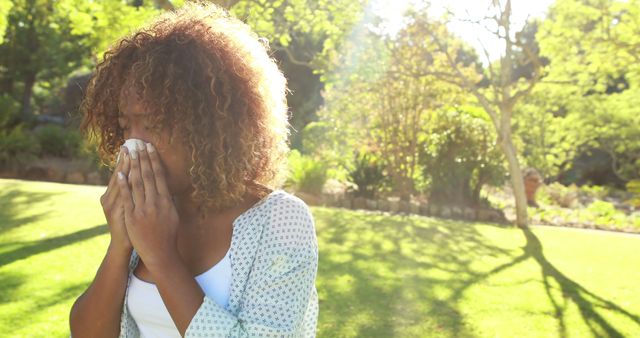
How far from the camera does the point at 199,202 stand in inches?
64.3

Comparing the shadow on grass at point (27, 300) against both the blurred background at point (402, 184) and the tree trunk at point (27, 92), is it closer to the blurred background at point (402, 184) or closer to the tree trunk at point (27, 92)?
the blurred background at point (402, 184)

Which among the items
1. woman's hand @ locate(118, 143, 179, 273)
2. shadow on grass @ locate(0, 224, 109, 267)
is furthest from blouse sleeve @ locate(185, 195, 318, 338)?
shadow on grass @ locate(0, 224, 109, 267)

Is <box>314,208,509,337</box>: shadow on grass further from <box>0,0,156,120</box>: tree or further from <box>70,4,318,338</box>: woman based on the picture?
<box>0,0,156,120</box>: tree

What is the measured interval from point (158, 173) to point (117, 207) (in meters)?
0.14

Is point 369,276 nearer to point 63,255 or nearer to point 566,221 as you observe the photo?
point 63,255

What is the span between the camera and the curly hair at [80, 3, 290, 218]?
1562 mm

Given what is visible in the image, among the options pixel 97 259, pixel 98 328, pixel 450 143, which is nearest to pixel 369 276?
pixel 97 259

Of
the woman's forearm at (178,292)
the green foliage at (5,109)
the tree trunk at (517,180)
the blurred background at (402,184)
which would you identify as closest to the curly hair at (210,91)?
the woman's forearm at (178,292)

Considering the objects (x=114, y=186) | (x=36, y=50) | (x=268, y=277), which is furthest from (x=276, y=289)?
(x=36, y=50)

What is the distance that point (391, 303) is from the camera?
18.6 ft

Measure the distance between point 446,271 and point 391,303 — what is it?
1721 mm

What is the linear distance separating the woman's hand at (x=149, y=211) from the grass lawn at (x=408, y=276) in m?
3.46

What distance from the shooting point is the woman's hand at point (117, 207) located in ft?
4.88

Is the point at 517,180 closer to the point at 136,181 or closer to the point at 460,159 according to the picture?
the point at 460,159
